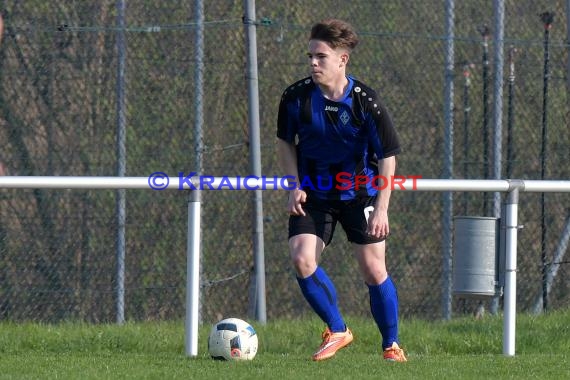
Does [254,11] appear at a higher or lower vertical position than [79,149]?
higher

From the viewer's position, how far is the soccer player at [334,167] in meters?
6.48

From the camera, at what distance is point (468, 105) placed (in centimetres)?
995

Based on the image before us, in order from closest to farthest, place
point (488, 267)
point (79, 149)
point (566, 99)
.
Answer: point (488, 267), point (79, 149), point (566, 99)

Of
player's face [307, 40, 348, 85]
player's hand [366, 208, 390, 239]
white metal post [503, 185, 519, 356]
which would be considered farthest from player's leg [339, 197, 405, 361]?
white metal post [503, 185, 519, 356]

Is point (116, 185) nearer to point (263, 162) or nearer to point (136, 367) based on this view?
point (136, 367)

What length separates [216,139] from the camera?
9.17 meters

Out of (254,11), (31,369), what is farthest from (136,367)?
(254,11)

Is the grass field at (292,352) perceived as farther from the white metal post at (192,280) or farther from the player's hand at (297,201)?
the player's hand at (297,201)

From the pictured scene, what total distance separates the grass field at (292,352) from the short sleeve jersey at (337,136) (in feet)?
Result: 3.20

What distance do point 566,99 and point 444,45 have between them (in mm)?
1199

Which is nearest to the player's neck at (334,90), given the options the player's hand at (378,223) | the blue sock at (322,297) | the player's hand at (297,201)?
the player's hand at (297,201)

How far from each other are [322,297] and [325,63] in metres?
1.26

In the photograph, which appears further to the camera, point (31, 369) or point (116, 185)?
point (116, 185)

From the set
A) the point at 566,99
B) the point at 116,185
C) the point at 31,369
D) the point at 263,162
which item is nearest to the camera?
the point at 31,369
